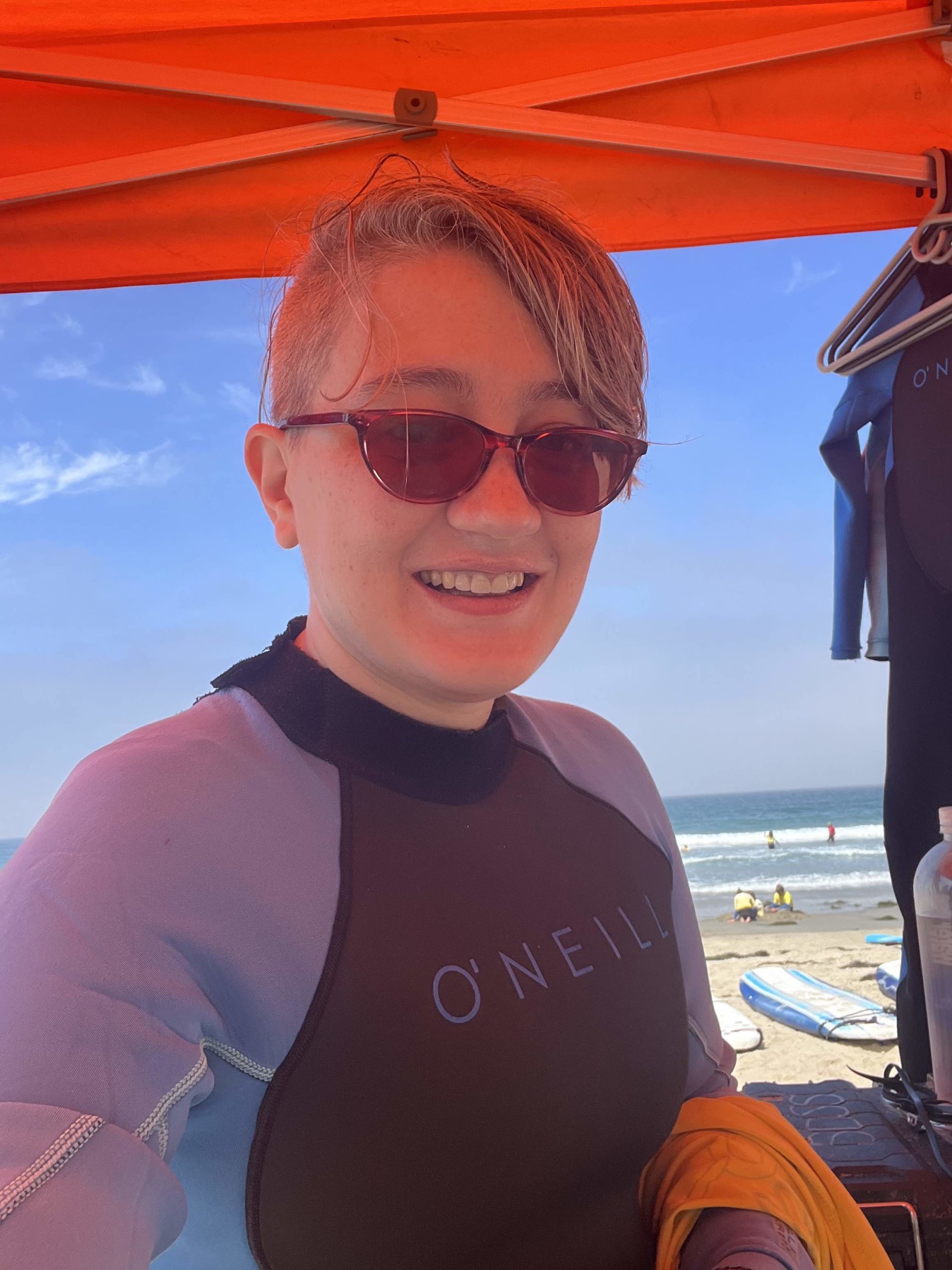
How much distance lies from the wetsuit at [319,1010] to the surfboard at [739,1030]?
3215 mm

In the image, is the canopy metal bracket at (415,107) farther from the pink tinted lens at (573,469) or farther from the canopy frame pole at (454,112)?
the pink tinted lens at (573,469)

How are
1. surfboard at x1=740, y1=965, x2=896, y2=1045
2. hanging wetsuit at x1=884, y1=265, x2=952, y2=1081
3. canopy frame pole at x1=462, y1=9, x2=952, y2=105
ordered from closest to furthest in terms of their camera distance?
canopy frame pole at x1=462, y1=9, x2=952, y2=105
hanging wetsuit at x1=884, y1=265, x2=952, y2=1081
surfboard at x1=740, y1=965, x2=896, y2=1045

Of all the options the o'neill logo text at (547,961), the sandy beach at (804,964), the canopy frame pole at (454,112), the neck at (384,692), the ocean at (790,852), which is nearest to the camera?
the o'neill logo text at (547,961)

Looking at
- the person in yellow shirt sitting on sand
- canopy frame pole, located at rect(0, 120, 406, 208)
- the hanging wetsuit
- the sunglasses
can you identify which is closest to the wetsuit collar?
the sunglasses

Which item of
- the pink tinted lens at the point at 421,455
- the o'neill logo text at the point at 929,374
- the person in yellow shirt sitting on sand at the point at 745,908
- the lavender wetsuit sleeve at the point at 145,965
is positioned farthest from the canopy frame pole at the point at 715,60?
the person in yellow shirt sitting on sand at the point at 745,908

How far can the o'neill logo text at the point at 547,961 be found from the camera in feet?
3.06

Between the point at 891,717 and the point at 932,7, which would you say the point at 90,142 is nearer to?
the point at 932,7

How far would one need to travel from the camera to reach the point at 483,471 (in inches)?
39.5

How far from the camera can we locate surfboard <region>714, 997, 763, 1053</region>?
4.14 m

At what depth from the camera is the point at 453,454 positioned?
990 millimetres

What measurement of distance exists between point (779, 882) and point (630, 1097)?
18452 millimetres

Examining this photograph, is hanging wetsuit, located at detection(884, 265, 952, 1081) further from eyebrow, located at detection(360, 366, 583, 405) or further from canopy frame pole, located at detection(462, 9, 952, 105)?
eyebrow, located at detection(360, 366, 583, 405)

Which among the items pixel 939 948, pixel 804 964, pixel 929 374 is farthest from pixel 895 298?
pixel 804 964

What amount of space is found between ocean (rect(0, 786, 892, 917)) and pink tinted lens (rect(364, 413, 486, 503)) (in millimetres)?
6107
